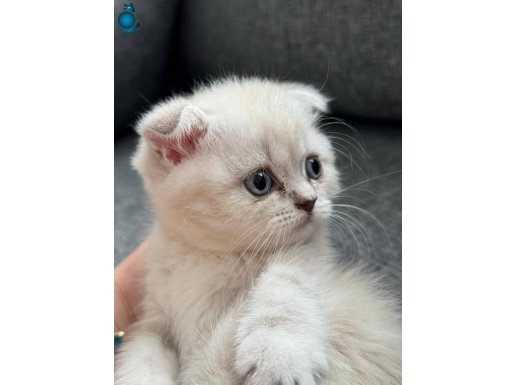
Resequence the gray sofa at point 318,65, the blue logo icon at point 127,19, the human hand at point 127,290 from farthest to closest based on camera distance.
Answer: the human hand at point 127,290
the gray sofa at point 318,65
the blue logo icon at point 127,19

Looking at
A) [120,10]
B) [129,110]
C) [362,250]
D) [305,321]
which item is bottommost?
[305,321]

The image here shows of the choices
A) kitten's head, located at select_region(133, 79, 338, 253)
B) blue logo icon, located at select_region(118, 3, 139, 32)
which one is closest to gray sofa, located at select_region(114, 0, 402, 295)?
blue logo icon, located at select_region(118, 3, 139, 32)

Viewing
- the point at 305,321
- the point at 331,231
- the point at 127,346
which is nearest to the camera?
the point at 305,321

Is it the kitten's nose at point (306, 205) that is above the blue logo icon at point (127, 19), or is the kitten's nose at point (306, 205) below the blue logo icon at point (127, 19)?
below

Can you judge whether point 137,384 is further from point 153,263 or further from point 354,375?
point 354,375

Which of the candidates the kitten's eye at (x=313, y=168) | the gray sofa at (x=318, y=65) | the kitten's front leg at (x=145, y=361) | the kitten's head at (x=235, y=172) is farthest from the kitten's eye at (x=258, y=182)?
the kitten's front leg at (x=145, y=361)

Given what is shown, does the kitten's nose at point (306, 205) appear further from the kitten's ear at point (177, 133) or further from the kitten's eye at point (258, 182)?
the kitten's ear at point (177, 133)

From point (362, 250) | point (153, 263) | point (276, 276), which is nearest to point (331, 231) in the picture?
point (362, 250)

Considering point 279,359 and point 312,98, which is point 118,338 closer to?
point 279,359
